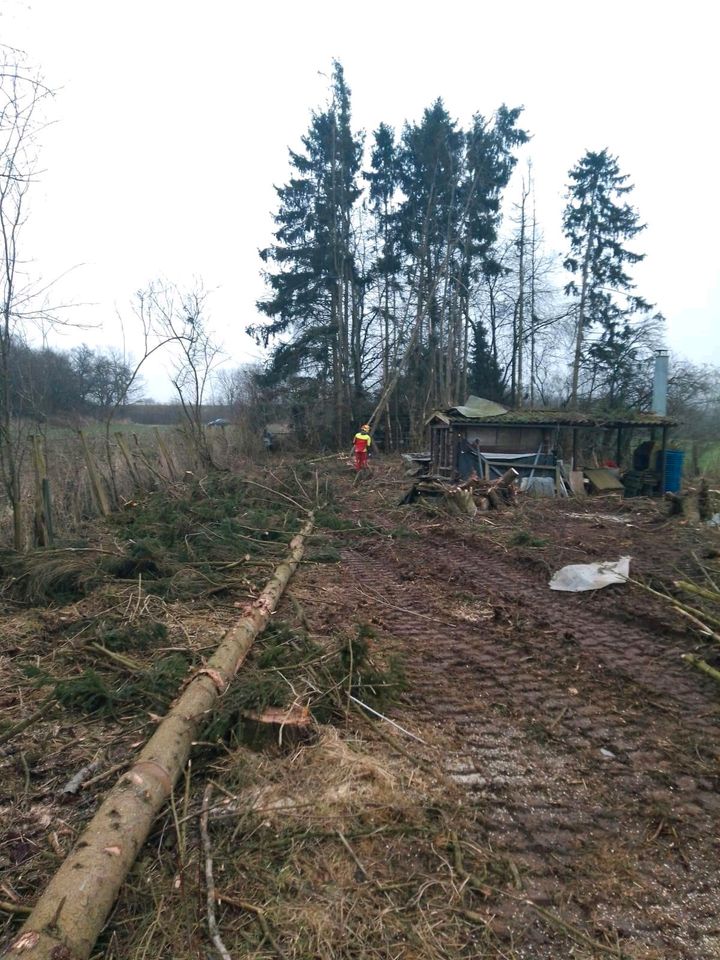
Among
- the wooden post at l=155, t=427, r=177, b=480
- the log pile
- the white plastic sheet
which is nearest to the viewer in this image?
the white plastic sheet

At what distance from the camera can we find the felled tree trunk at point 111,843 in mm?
2229

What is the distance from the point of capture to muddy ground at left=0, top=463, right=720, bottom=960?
8.13ft

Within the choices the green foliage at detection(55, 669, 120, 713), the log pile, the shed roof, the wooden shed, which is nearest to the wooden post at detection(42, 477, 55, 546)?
the green foliage at detection(55, 669, 120, 713)

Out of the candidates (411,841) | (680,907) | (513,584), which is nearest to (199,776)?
(411,841)

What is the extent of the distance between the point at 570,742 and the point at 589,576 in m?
3.81

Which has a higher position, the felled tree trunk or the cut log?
the cut log

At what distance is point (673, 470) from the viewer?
53.5ft

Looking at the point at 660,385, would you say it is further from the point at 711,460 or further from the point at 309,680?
the point at 309,680

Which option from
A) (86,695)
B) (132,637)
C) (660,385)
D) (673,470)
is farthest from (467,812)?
(660,385)

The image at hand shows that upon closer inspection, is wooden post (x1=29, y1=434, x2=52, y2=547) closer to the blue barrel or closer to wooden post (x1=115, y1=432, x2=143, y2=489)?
wooden post (x1=115, y1=432, x2=143, y2=489)

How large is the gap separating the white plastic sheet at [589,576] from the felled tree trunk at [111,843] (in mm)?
4469

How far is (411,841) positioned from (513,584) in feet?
16.8

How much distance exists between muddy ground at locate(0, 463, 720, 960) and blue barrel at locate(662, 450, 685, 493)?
1149 cm

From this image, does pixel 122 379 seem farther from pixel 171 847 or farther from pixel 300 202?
pixel 171 847
